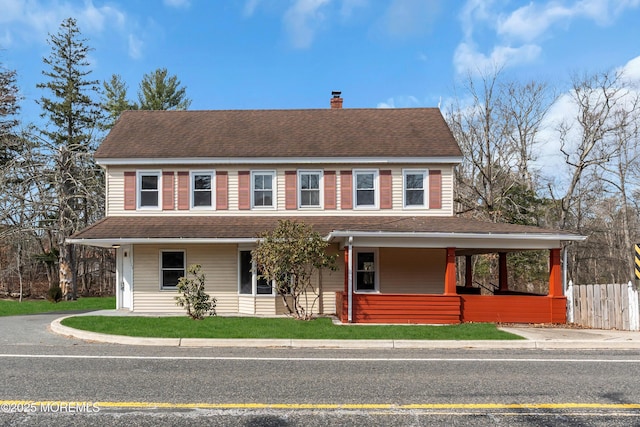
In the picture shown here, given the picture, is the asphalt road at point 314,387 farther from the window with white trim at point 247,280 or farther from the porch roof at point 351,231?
the window with white trim at point 247,280

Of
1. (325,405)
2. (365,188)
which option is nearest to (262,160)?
(365,188)

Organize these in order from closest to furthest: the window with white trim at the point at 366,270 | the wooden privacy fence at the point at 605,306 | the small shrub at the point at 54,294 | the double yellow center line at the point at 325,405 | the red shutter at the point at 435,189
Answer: the double yellow center line at the point at 325,405
the wooden privacy fence at the point at 605,306
the window with white trim at the point at 366,270
the red shutter at the point at 435,189
the small shrub at the point at 54,294

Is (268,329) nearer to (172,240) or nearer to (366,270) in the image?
(172,240)

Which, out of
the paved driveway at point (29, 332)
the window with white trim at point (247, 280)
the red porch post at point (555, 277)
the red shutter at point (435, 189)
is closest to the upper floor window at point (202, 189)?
the window with white trim at point (247, 280)

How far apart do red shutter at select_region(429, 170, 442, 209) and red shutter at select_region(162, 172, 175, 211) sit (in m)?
9.13

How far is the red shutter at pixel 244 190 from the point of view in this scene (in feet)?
62.6

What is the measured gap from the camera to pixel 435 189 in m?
19.0

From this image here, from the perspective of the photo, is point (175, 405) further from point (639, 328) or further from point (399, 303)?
point (639, 328)

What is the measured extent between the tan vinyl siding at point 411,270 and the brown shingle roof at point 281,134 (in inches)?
136

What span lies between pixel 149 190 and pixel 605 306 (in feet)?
49.3

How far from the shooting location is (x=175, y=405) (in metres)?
6.14

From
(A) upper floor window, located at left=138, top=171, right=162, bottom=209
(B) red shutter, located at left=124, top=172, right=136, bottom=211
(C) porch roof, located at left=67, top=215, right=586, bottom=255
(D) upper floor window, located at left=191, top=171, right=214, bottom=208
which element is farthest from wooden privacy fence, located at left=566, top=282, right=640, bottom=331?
(B) red shutter, located at left=124, top=172, right=136, bottom=211

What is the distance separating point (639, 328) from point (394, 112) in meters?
12.4

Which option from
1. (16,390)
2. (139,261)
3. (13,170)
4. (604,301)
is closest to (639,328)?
(604,301)
